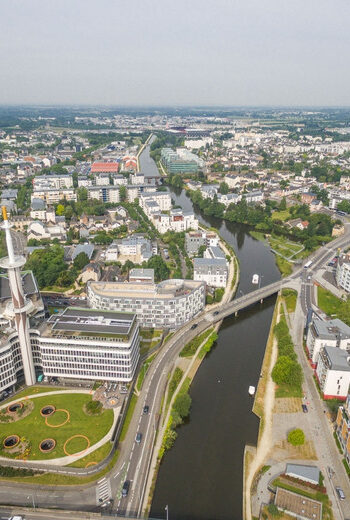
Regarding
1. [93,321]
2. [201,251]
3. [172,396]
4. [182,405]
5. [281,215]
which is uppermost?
[93,321]

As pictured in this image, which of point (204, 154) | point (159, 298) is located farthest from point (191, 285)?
point (204, 154)

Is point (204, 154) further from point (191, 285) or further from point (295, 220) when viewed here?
point (191, 285)

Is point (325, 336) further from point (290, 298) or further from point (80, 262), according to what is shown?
point (80, 262)

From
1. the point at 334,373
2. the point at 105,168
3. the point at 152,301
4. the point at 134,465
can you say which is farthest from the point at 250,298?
the point at 105,168

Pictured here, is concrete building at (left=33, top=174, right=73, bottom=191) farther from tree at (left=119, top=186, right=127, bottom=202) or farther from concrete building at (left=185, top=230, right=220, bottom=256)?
concrete building at (left=185, top=230, right=220, bottom=256)

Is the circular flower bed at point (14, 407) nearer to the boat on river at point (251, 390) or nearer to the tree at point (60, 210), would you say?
the boat on river at point (251, 390)

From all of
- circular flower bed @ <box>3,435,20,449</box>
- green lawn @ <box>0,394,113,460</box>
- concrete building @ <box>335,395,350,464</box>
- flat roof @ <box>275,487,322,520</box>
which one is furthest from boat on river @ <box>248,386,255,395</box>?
circular flower bed @ <box>3,435,20,449</box>

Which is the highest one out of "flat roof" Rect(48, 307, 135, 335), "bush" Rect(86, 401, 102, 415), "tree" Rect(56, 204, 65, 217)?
"tree" Rect(56, 204, 65, 217)
